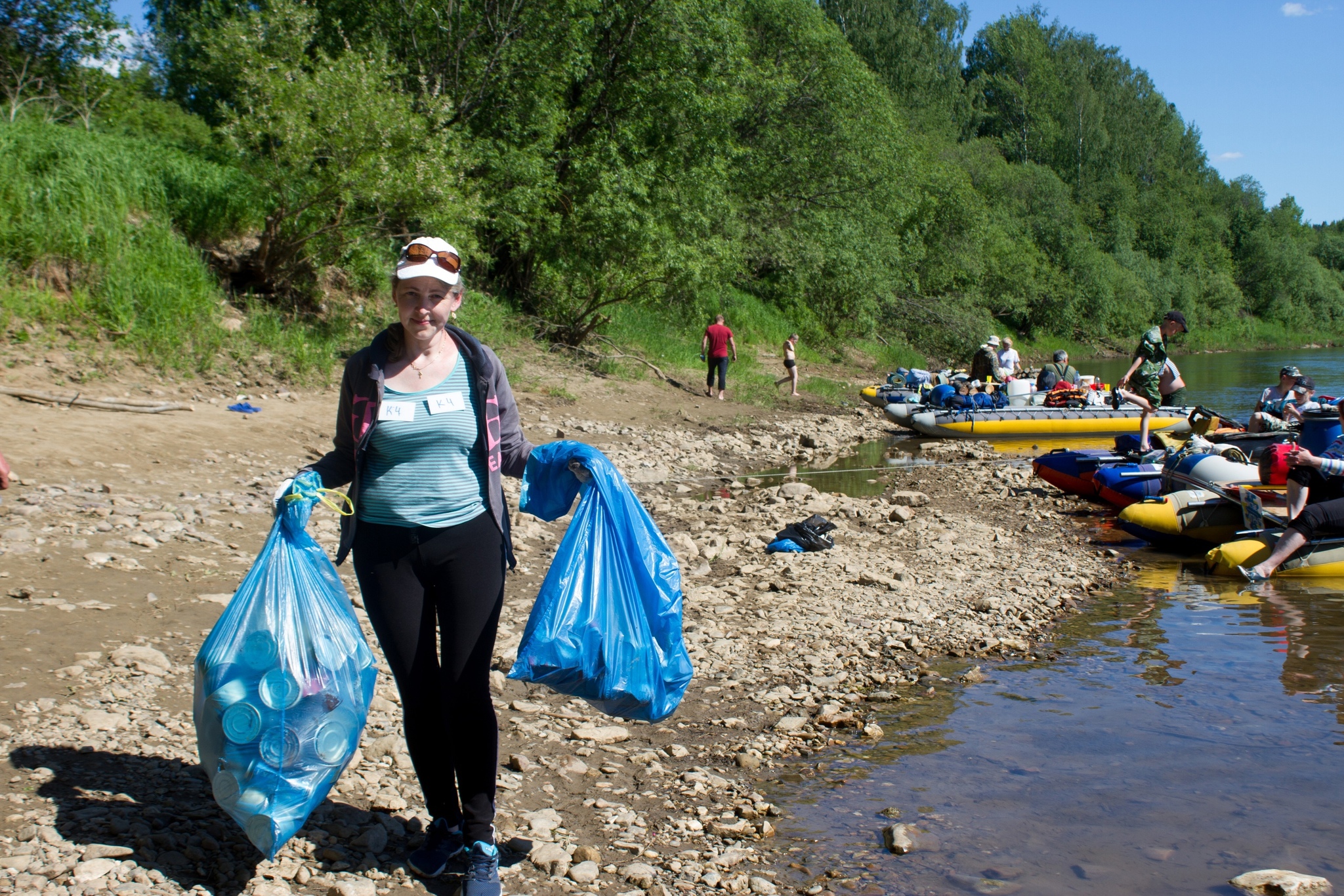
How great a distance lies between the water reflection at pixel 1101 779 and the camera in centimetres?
358

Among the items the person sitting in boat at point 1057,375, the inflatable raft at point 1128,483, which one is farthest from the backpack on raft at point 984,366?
the inflatable raft at point 1128,483

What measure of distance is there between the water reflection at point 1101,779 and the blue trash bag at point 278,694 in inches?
64.8

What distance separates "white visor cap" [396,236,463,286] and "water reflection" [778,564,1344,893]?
7.53 feet

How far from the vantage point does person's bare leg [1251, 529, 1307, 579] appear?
806 cm

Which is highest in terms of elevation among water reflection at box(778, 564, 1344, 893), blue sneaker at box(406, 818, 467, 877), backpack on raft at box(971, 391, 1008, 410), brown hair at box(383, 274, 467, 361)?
brown hair at box(383, 274, 467, 361)

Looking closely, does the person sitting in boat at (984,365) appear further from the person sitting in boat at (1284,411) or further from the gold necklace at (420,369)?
the gold necklace at (420,369)

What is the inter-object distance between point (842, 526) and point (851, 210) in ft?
70.6

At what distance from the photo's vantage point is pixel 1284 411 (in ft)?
41.5

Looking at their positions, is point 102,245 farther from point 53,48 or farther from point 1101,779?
point 1101,779

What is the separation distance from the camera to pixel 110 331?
422 inches

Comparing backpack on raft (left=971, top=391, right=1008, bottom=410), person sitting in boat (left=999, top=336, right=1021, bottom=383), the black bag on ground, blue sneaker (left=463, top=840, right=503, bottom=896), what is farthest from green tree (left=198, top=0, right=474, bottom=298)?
person sitting in boat (left=999, top=336, right=1021, bottom=383)

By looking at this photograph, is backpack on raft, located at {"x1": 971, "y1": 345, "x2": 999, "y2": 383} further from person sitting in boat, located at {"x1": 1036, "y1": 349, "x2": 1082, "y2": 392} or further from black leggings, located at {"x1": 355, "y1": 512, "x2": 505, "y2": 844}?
black leggings, located at {"x1": 355, "y1": 512, "x2": 505, "y2": 844}

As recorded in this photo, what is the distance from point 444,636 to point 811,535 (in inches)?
214

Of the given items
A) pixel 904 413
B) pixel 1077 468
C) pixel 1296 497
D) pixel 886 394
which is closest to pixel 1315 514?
pixel 1296 497
